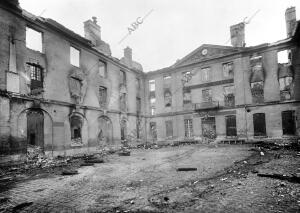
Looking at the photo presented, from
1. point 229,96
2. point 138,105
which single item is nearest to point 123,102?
point 138,105

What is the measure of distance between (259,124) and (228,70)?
6.59m

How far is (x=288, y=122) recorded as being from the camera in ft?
60.7

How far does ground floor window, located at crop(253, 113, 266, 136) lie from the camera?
19578 millimetres

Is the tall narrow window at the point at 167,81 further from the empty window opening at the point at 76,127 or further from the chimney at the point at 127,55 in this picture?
the empty window opening at the point at 76,127

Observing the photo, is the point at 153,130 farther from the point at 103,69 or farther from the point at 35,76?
the point at 35,76

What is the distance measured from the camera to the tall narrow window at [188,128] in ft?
77.3

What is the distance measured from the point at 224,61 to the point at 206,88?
3534 millimetres

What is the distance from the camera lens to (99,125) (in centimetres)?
1753

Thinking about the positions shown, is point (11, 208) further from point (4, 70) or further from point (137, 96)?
point (137, 96)

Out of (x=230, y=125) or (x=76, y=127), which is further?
(x=230, y=125)

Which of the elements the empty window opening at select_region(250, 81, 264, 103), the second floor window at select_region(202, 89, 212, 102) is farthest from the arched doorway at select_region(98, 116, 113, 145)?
the empty window opening at select_region(250, 81, 264, 103)

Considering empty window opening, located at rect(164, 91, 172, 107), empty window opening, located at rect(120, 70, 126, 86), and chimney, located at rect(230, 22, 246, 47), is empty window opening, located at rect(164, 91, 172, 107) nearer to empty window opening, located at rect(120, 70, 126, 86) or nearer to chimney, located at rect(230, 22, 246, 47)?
empty window opening, located at rect(120, 70, 126, 86)

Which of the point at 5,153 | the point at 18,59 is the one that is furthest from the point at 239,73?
the point at 5,153

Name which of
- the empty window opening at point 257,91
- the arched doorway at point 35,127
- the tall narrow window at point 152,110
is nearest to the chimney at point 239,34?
the empty window opening at point 257,91
